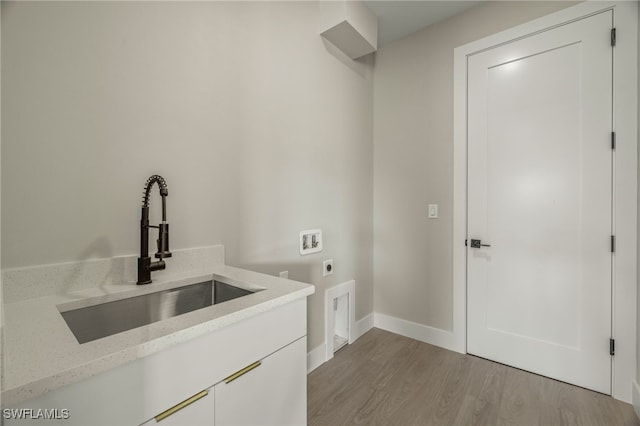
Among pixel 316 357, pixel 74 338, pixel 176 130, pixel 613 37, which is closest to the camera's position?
pixel 74 338

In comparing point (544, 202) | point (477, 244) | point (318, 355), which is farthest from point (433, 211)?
point (318, 355)

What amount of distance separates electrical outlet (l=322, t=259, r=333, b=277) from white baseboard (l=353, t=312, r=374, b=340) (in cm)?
64

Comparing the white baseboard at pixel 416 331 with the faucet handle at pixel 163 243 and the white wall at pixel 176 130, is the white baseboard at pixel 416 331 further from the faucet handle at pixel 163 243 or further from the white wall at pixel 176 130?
the faucet handle at pixel 163 243

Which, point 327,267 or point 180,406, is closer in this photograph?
point 180,406

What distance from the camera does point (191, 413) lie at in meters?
0.76

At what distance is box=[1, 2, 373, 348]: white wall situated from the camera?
3.13 ft

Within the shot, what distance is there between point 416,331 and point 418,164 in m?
1.45

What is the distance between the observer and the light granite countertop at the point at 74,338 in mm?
536

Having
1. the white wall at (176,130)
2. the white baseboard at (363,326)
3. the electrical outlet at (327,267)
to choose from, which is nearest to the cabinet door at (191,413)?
the white wall at (176,130)

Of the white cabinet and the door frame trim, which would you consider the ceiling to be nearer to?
the door frame trim

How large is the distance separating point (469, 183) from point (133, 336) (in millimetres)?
2259

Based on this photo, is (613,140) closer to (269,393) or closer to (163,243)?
(269,393)

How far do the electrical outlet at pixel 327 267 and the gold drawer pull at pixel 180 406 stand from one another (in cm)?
137

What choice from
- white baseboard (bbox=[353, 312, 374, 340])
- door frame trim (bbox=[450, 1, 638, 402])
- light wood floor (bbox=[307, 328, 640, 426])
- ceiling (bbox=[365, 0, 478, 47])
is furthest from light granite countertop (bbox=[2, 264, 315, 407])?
ceiling (bbox=[365, 0, 478, 47])
